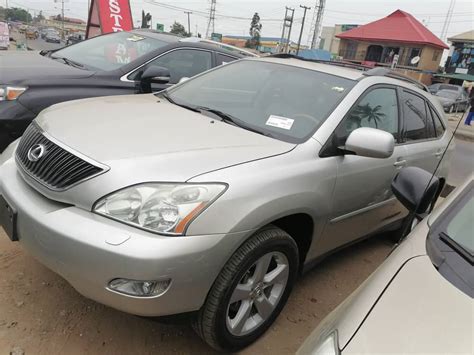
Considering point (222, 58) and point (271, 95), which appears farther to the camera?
point (222, 58)

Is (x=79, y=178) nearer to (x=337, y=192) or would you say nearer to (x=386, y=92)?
(x=337, y=192)

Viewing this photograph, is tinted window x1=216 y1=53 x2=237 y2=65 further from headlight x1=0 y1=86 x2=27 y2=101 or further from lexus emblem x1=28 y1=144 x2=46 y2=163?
lexus emblem x1=28 y1=144 x2=46 y2=163

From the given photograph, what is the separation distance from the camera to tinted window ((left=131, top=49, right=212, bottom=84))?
4698 mm

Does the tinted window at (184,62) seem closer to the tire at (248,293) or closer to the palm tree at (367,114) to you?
the palm tree at (367,114)

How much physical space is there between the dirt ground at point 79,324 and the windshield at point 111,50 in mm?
2525

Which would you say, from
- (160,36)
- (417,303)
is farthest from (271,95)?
(160,36)

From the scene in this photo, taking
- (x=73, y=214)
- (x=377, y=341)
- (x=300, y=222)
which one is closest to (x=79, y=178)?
(x=73, y=214)

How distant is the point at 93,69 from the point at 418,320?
166 inches

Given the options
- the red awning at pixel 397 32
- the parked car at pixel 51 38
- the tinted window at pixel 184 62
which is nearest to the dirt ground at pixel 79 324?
the tinted window at pixel 184 62

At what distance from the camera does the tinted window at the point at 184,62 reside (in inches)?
185

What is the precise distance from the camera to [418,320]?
1227mm

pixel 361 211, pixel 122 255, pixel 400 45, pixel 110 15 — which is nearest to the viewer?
pixel 122 255

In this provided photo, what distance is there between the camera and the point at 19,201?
80.4 inches

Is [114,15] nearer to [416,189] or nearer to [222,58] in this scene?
[222,58]
